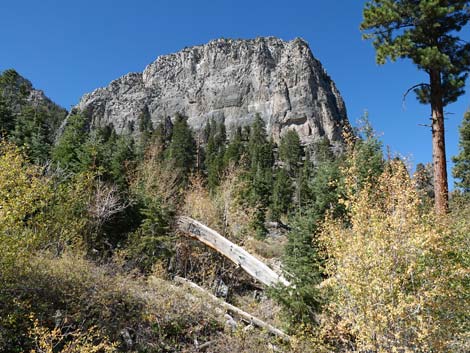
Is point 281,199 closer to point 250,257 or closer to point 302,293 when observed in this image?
point 250,257

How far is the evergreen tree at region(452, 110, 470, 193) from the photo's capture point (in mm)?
22041

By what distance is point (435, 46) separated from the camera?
8492 mm

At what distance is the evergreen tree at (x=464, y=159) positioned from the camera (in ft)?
72.3

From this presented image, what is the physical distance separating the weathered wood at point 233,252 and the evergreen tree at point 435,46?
5.21 metres

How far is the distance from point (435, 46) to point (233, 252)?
8.56m

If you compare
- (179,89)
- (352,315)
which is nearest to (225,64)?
(179,89)

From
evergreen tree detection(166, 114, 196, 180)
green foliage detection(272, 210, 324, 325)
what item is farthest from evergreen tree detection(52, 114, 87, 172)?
evergreen tree detection(166, 114, 196, 180)

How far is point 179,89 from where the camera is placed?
341 ft

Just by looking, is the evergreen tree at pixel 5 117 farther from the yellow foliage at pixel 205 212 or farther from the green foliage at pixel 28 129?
the yellow foliage at pixel 205 212

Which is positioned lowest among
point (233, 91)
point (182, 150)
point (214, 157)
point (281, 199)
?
point (281, 199)

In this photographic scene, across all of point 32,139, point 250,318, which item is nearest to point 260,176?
point 32,139

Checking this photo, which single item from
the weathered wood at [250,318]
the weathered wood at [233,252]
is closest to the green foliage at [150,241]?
the weathered wood at [233,252]

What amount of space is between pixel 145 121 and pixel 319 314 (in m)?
80.1

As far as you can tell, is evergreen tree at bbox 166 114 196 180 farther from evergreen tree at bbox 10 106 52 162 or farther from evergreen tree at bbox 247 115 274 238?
evergreen tree at bbox 10 106 52 162
